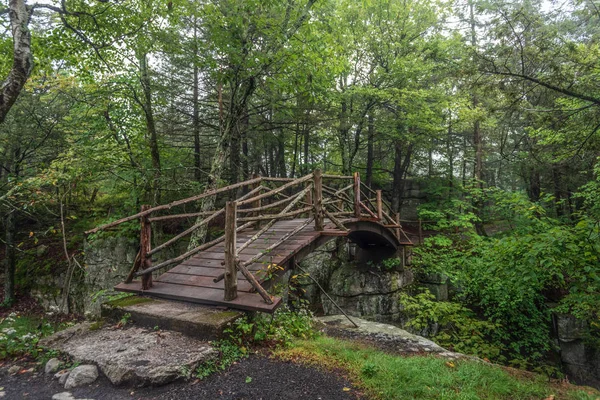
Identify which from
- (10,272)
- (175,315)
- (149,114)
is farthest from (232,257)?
(10,272)

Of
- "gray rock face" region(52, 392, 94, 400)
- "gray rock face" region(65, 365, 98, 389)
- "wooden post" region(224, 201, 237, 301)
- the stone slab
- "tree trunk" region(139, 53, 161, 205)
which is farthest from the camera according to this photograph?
"tree trunk" region(139, 53, 161, 205)

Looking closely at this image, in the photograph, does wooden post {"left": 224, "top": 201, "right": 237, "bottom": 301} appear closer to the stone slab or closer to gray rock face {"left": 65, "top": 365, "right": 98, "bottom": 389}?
the stone slab

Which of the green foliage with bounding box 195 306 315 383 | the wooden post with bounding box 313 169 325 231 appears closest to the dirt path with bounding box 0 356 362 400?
the green foliage with bounding box 195 306 315 383

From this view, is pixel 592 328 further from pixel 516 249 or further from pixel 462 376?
pixel 462 376

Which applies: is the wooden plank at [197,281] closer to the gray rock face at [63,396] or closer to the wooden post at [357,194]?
the gray rock face at [63,396]

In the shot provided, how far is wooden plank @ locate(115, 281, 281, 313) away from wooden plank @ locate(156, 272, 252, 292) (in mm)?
85

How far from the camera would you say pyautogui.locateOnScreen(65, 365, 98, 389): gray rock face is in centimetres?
276

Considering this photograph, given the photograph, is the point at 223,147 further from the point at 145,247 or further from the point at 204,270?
the point at 145,247

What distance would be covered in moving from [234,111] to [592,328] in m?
11.4

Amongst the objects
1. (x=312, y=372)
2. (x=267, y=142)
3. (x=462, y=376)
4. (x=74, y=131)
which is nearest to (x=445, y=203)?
(x=267, y=142)

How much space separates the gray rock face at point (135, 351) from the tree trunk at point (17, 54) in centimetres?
278

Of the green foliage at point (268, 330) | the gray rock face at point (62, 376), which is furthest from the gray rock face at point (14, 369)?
the green foliage at point (268, 330)

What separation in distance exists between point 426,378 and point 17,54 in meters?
6.02

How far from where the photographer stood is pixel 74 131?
27.5 ft
